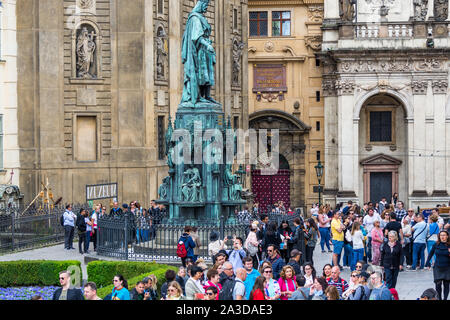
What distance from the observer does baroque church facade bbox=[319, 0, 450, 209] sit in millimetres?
49062

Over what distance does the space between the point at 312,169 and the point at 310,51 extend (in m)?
6.04

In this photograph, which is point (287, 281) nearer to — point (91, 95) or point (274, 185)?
point (91, 95)

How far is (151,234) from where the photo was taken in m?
26.0

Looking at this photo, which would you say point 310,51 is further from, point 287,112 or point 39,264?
point 39,264

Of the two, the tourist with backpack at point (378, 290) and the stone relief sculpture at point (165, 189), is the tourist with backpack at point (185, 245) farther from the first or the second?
the tourist with backpack at point (378, 290)

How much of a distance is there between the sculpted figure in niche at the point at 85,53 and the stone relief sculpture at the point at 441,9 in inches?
773

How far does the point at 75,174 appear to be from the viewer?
38000mm

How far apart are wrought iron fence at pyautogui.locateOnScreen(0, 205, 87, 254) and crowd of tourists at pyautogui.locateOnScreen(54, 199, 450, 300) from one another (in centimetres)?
199

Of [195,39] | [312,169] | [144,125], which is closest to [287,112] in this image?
[312,169]

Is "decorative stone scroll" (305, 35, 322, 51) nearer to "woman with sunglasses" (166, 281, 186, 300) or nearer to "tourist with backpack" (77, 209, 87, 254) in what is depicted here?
"tourist with backpack" (77, 209, 87, 254)

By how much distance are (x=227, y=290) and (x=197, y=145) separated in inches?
407

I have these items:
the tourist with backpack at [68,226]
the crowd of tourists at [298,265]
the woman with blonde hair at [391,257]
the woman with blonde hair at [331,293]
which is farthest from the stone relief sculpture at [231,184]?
the woman with blonde hair at [331,293]

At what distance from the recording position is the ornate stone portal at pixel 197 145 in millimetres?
25375

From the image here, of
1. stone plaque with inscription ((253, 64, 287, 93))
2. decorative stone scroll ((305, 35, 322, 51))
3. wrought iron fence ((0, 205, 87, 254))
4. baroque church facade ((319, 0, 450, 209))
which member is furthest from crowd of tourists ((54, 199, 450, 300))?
stone plaque with inscription ((253, 64, 287, 93))
